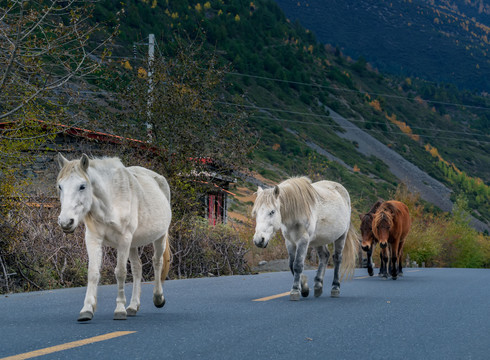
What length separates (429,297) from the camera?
37.2 feet

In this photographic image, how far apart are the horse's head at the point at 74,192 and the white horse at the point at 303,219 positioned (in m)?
2.55

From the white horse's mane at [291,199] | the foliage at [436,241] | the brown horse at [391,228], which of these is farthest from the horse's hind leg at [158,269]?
the foliage at [436,241]

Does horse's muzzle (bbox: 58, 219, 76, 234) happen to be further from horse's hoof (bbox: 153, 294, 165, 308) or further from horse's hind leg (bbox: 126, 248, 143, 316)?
horse's hoof (bbox: 153, 294, 165, 308)

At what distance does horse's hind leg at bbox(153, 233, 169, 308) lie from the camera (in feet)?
28.6

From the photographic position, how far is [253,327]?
7.40 m

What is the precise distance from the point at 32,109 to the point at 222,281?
16.1 ft

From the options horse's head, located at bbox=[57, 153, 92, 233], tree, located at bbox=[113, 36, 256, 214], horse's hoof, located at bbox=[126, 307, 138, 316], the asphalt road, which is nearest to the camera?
the asphalt road

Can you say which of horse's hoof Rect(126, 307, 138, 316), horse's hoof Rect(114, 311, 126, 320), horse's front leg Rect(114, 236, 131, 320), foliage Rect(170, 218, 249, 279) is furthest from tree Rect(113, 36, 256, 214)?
horse's hoof Rect(114, 311, 126, 320)

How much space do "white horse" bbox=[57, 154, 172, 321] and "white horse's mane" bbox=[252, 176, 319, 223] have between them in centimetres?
139

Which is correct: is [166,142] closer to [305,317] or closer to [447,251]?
[305,317]

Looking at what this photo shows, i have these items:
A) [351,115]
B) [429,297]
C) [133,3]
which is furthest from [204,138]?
[351,115]

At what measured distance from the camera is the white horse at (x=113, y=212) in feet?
23.1

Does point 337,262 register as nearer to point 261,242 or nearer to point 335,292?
point 335,292

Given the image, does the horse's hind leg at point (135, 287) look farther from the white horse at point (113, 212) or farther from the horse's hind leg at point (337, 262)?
the horse's hind leg at point (337, 262)
